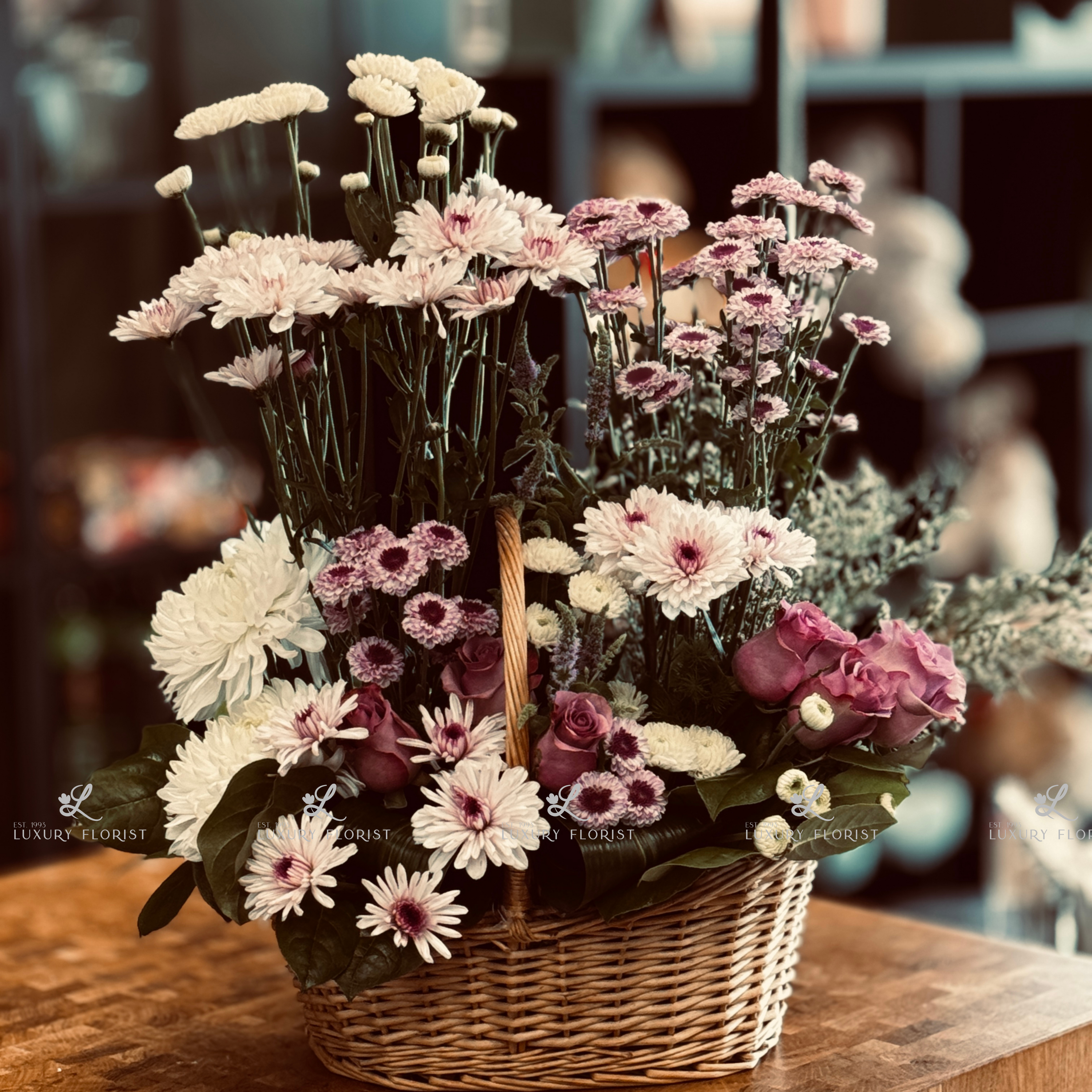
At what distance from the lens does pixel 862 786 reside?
788 millimetres

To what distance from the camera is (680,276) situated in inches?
33.0

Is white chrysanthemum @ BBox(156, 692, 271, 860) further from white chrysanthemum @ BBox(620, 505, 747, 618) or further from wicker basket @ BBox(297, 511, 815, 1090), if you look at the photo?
white chrysanthemum @ BBox(620, 505, 747, 618)

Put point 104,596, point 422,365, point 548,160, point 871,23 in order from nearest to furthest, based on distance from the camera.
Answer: point 422,365 → point 548,160 → point 871,23 → point 104,596

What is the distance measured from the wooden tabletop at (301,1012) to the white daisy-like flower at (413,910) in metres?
0.15

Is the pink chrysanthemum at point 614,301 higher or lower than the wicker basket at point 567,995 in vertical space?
higher

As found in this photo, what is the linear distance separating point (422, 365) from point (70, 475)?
2.01m

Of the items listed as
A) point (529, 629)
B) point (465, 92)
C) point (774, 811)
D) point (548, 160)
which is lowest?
point (774, 811)

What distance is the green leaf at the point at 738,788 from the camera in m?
0.76

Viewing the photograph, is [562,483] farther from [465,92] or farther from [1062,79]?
[1062,79]

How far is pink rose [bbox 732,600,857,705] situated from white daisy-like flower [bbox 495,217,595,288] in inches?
8.4

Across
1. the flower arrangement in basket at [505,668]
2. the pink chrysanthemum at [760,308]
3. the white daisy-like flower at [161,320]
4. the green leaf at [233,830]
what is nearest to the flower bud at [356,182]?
the flower arrangement in basket at [505,668]

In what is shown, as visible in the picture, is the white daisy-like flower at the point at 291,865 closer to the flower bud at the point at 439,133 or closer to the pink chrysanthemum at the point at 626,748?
the pink chrysanthemum at the point at 626,748

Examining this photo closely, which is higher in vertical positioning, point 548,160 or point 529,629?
point 548,160

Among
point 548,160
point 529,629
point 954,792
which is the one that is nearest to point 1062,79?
point 548,160
